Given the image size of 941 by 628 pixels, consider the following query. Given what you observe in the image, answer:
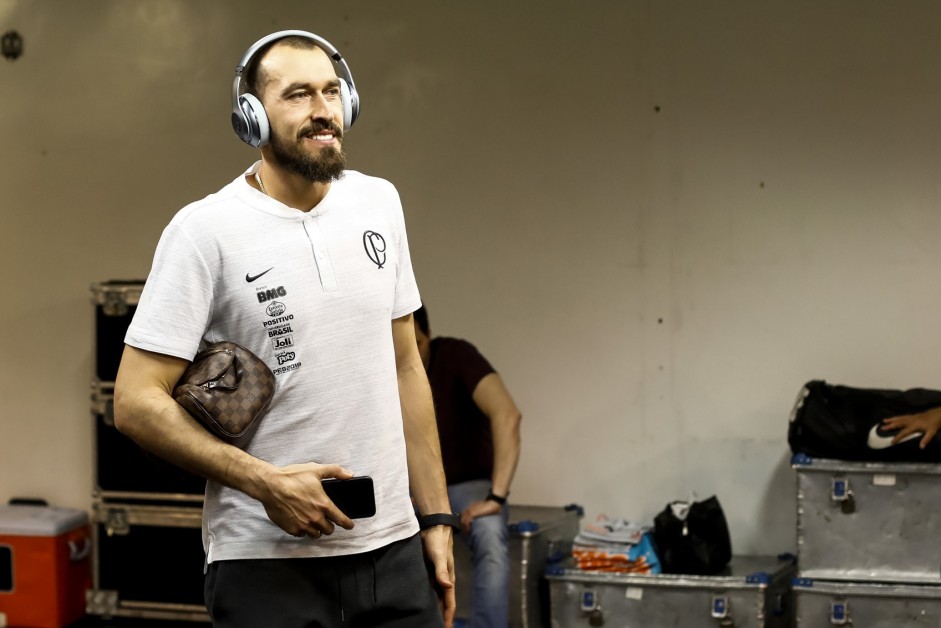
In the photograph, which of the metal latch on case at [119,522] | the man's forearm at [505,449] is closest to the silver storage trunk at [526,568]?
the man's forearm at [505,449]

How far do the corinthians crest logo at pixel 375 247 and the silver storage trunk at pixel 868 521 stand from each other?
275cm

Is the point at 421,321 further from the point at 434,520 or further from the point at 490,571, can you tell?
the point at 434,520

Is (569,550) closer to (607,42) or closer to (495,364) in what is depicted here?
(495,364)

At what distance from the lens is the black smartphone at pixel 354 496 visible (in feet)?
5.83

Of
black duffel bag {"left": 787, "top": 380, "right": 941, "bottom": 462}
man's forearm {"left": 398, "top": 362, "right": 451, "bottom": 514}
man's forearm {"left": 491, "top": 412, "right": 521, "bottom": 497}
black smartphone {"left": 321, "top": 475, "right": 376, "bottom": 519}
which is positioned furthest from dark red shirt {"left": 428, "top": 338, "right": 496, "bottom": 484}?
black smartphone {"left": 321, "top": 475, "right": 376, "bottom": 519}

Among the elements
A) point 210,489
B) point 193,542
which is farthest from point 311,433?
point 193,542

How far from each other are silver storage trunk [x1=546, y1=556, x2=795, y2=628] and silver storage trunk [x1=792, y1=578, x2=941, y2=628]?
0.15 metres

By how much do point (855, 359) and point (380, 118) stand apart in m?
2.23

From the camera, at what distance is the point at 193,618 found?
5.29m

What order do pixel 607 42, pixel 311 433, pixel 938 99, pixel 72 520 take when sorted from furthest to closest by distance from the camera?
pixel 72 520 → pixel 607 42 → pixel 938 99 → pixel 311 433

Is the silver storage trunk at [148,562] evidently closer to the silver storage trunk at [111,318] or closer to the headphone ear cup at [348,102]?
the silver storage trunk at [111,318]

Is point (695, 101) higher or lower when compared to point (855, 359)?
higher

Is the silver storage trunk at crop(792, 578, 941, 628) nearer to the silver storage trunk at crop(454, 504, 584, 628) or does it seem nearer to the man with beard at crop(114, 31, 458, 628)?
the silver storage trunk at crop(454, 504, 584, 628)

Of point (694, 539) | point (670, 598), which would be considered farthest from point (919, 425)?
point (670, 598)
